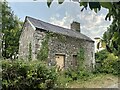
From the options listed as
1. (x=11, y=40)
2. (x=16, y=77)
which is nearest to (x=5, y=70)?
(x=16, y=77)

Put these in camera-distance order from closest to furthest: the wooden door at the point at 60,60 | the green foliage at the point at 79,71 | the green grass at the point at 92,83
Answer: the green grass at the point at 92,83, the green foliage at the point at 79,71, the wooden door at the point at 60,60

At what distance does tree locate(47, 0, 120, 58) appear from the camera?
2.58ft

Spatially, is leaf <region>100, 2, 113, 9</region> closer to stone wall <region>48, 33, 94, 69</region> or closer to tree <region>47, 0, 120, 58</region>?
tree <region>47, 0, 120, 58</region>

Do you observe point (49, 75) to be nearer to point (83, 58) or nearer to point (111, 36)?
point (111, 36)

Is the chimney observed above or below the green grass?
above

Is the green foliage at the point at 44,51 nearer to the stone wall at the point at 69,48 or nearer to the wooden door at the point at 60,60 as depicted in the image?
the stone wall at the point at 69,48

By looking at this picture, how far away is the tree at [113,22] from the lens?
31.0 inches

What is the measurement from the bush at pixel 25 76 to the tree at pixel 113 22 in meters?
6.11

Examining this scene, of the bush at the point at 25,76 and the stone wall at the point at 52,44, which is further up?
the stone wall at the point at 52,44

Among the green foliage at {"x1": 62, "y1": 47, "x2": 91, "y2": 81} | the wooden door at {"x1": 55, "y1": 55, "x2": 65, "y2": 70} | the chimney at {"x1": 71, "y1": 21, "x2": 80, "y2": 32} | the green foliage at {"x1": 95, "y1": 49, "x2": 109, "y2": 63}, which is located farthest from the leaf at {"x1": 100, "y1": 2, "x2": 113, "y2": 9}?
the green foliage at {"x1": 95, "y1": 49, "x2": 109, "y2": 63}

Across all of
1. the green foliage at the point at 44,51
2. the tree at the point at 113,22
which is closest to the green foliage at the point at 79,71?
the green foliage at the point at 44,51

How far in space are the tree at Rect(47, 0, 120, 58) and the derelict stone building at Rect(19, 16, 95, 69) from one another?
1106 cm

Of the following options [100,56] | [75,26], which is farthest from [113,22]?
[100,56]

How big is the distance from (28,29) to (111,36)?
12000 mm
